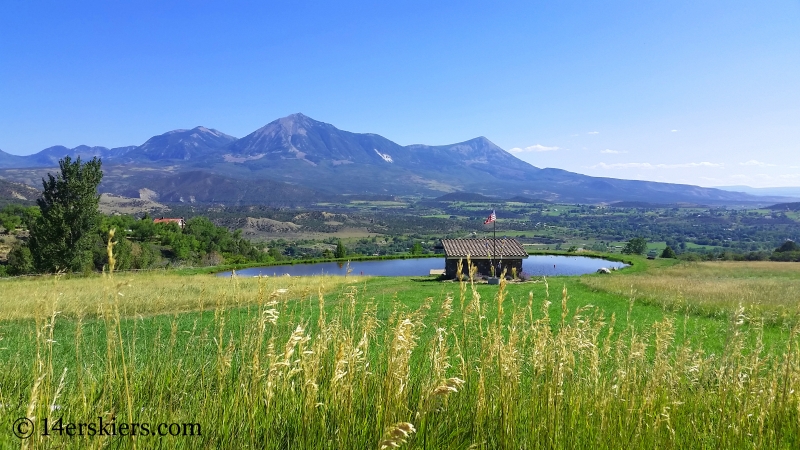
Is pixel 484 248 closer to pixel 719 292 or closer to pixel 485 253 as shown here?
pixel 485 253

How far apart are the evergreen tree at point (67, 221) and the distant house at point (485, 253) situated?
2590cm

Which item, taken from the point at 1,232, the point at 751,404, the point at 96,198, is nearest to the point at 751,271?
the point at 751,404

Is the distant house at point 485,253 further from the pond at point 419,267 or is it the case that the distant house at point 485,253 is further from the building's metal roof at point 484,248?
the pond at point 419,267

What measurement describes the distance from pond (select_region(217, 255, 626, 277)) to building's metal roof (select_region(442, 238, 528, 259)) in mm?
5634

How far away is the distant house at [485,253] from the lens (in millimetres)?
34719

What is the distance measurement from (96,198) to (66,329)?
28899 millimetres

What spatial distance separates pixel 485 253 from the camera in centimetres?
3534

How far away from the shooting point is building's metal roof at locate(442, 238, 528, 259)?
34.9 meters

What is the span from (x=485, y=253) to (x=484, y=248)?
0.72 m

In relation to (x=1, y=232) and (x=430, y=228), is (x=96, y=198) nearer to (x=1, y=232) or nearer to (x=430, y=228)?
(x=1, y=232)

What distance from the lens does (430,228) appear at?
14000 cm
